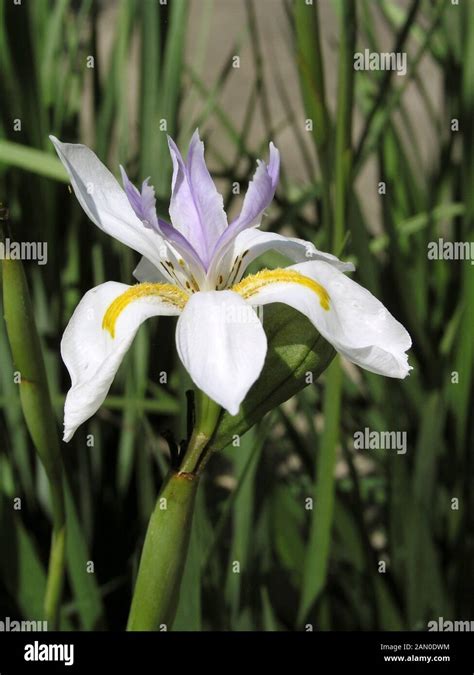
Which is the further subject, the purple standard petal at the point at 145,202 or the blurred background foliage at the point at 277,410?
the blurred background foliage at the point at 277,410

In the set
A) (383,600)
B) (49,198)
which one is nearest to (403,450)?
(383,600)

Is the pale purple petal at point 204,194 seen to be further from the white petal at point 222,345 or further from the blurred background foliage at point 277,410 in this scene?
the blurred background foliage at point 277,410

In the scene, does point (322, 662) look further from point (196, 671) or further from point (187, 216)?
point (187, 216)

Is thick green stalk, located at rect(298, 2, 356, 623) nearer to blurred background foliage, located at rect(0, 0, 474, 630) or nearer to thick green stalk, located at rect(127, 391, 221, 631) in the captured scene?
blurred background foliage, located at rect(0, 0, 474, 630)

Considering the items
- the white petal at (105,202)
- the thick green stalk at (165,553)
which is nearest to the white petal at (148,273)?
the white petal at (105,202)

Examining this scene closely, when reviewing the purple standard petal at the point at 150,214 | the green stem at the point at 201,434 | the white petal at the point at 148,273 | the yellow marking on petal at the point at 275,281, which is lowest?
the green stem at the point at 201,434

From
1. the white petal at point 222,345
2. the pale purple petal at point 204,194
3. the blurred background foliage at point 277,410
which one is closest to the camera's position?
the white petal at point 222,345

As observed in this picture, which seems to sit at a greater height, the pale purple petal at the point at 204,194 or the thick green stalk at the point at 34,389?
the pale purple petal at the point at 204,194
